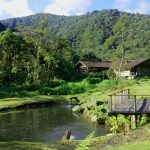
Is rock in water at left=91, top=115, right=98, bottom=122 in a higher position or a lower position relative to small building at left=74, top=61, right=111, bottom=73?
lower

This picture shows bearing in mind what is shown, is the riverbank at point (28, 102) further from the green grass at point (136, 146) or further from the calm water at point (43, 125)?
the green grass at point (136, 146)

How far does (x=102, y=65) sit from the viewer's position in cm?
8912

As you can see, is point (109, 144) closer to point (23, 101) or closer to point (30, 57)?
point (23, 101)

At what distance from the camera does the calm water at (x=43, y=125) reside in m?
25.4

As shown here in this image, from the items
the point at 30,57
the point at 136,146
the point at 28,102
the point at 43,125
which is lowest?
the point at 43,125

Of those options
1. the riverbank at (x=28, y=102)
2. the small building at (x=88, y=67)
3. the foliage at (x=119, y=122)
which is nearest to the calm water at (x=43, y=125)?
the foliage at (x=119, y=122)

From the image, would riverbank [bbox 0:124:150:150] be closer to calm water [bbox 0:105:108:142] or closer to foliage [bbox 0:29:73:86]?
calm water [bbox 0:105:108:142]

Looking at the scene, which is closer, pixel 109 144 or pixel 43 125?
pixel 109 144

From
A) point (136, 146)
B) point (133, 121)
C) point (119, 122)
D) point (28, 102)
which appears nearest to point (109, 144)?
point (136, 146)

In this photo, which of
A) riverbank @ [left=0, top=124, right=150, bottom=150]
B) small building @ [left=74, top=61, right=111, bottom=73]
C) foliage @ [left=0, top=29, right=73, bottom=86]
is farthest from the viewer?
small building @ [left=74, top=61, right=111, bottom=73]

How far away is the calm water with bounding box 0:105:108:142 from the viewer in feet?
83.2

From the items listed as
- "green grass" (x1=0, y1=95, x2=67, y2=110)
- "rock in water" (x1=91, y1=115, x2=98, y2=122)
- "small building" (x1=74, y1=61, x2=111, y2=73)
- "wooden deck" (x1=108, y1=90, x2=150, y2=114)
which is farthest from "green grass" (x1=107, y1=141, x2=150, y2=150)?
"small building" (x1=74, y1=61, x2=111, y2=73)

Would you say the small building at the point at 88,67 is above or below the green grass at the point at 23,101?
above

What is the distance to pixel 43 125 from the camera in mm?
29984
